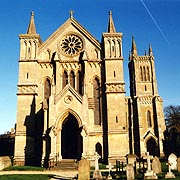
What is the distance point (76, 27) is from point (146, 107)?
33446 mm

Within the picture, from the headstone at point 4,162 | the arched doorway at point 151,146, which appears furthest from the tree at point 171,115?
the headstone at point 4,162

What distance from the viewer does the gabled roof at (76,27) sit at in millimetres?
34062

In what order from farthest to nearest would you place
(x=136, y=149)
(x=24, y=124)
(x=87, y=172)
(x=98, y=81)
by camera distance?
(x=136, y=149), (x=98, y=81), (x=24, y=124), (x=87, y=172)

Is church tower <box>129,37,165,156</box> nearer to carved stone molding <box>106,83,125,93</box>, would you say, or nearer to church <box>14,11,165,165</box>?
church <box>14,11,165,165</box>

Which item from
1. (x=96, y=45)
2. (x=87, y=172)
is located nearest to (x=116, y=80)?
(x=96, y=45)

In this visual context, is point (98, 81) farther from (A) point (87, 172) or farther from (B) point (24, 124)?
(A) point (87, 172)

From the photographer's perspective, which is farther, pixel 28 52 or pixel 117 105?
pixel 28 52

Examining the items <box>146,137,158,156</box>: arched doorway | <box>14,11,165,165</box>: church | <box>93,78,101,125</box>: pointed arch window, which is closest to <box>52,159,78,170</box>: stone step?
<box>14,11,165,165</box>: church

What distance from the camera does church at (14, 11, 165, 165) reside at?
93.6 ft

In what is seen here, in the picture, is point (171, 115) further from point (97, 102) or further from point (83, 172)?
point (83, 172)

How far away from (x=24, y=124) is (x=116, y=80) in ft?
39.5

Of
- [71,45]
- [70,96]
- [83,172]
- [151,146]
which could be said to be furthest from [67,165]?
[151,146]

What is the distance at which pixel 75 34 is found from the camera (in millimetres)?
34688

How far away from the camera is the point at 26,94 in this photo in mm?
31516
